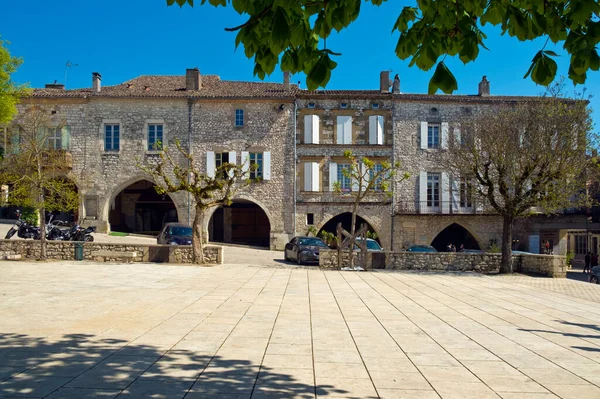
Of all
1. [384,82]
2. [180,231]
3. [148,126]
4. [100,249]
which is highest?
[384,82]

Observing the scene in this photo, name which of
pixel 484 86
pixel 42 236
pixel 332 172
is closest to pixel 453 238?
pixel 332 172

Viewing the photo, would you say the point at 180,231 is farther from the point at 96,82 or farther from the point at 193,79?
the point at 96,82

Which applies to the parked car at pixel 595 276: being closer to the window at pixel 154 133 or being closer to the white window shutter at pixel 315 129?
the white window shutter at pixel 315 129

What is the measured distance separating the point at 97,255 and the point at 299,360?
1430 cm

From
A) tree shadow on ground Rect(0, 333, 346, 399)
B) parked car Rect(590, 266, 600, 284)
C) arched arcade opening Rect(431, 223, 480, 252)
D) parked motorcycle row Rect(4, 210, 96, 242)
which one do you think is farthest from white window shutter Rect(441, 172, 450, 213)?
tree shadow on ground Rect(0, 333, 346, 399)

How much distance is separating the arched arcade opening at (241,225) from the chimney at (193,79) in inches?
320

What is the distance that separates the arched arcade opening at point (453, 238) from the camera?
104 ft

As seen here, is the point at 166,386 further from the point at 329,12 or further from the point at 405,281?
the point at 405,281

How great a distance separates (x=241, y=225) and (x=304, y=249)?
13093mm

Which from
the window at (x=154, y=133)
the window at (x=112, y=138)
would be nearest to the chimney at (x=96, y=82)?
the window at (x=112, y=138)

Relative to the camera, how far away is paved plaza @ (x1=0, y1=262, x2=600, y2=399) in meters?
4.32

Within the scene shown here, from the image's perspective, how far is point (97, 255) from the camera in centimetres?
1742

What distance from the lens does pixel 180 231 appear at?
21281 mm

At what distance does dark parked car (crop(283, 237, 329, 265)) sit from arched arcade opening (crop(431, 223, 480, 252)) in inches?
522
